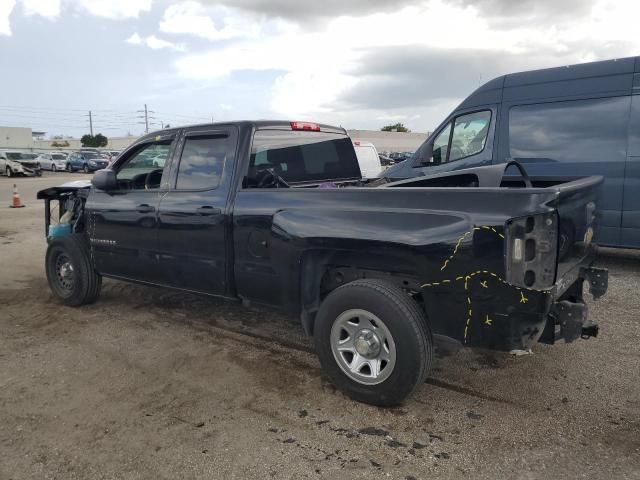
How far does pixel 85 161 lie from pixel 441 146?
126 feet

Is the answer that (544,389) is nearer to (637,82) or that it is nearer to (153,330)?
(153,330)

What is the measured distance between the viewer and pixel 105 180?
4965 millimetres

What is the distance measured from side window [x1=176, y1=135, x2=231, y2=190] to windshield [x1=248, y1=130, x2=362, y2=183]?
11.2 inches

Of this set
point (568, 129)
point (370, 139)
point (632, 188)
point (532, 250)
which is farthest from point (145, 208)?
point (370, 139)

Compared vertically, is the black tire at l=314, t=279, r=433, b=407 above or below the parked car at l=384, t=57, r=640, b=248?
below

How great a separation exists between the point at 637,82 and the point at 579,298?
4.08 m

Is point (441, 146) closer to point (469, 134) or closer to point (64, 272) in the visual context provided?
point (469, 134)

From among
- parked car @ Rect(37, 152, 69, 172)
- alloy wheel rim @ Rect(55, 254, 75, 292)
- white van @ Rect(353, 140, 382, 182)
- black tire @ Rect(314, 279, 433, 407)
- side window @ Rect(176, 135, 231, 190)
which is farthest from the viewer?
parked car @ Rect(37, 152, 69, 172)

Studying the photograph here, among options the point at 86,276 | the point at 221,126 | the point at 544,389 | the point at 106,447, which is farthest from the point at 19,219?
the point at 544,389

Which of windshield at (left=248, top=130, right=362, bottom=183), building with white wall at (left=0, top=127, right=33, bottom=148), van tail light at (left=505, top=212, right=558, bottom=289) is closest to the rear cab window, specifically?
windshield at (left=248, top=130, right=362, bottom=183)

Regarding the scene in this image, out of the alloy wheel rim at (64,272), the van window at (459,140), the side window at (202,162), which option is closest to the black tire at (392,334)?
the side window at (202,162)

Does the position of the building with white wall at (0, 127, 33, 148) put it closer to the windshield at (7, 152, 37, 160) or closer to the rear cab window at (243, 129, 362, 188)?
the windshield at (7, 152, 37, 160)

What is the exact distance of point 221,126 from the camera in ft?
14.4

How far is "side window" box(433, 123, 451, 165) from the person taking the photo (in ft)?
27.1
